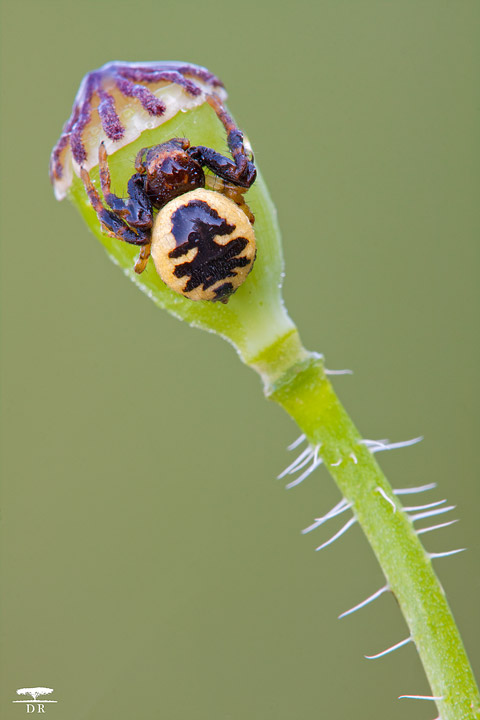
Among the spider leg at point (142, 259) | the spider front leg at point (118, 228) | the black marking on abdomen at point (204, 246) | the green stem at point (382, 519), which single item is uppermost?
the spider front leg at point (118, 228)

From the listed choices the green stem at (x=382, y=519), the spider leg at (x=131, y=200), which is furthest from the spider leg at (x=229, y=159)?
the green stem at (x=382, y=519)

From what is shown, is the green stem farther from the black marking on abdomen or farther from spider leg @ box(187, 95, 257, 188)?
spider leg @ box(187, 95, 257, 188)

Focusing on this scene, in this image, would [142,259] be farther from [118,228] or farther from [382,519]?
[382,519]

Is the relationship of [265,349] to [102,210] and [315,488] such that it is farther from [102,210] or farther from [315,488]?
[315,488]

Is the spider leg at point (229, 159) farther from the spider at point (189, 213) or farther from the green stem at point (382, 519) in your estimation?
the green stem at point (382, 519)

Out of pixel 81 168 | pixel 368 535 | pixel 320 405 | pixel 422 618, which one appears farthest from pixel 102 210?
pixel 422 618

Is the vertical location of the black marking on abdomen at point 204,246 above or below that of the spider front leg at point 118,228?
below

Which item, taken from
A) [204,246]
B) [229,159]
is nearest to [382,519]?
[204,246]

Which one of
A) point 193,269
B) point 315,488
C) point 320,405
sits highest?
point 315,488
